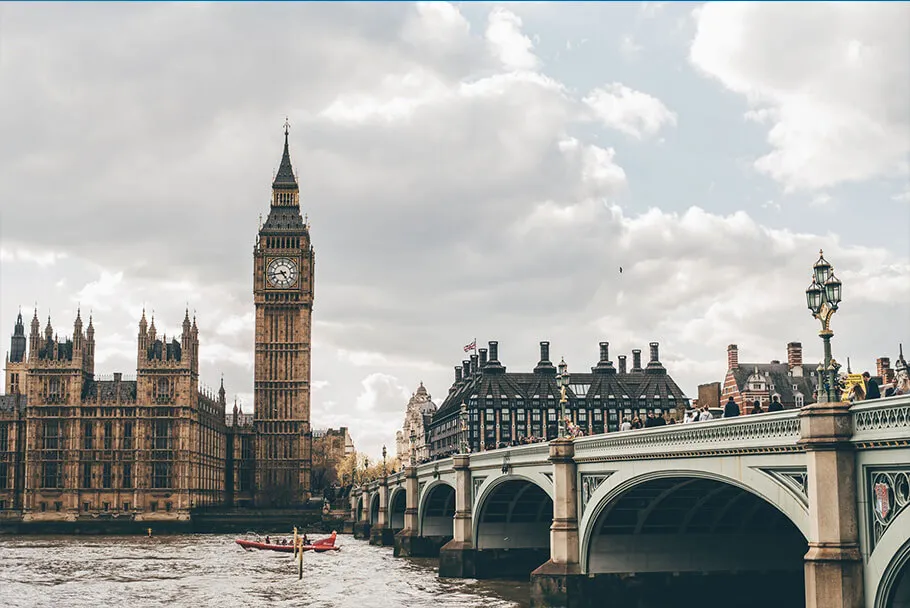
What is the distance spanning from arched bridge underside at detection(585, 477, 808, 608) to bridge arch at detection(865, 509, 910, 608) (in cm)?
1605

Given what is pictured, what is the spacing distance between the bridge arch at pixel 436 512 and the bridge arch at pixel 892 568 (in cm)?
5476

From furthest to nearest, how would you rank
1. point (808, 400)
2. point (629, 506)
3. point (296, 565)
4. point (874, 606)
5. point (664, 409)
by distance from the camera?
point (664, 409) → point (808, 400) → point (296, 565) → point (629, 506) → point (874, 606)

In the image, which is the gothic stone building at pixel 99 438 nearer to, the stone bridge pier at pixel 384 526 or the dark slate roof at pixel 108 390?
the dark slate roof at pixel 108 390

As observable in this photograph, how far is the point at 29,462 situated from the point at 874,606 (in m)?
128

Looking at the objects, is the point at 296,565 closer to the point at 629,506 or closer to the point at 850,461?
the point at 629,506

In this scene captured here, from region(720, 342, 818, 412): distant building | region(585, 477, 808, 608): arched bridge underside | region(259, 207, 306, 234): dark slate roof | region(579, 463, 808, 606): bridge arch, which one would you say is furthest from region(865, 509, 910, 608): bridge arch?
region(259, 207, 306, 234): dark slate roof

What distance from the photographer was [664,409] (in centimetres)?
15025

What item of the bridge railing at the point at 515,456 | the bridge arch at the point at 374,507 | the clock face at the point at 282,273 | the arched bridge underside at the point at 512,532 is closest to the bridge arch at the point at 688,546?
the bridge railing at the point at 515,456

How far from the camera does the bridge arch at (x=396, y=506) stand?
3802 inches

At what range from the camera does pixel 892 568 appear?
23.2 meters

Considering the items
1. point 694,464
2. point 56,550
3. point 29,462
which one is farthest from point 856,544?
point 29,462

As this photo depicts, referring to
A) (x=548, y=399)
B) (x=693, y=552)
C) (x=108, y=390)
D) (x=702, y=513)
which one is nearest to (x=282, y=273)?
(x=108, y=390)

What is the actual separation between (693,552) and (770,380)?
215 ft

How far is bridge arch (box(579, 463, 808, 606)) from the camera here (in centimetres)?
4088
